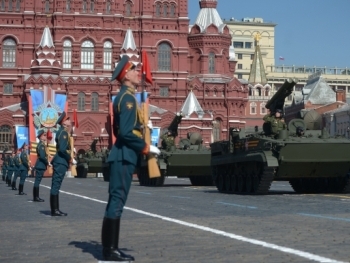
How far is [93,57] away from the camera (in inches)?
3374

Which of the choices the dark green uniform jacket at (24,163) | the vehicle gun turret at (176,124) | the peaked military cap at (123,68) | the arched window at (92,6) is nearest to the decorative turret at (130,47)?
the arched window at (92,6)

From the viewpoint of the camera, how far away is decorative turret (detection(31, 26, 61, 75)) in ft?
271

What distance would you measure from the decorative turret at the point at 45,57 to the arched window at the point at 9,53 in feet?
9.27

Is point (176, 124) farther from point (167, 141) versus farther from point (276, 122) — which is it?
point (276, 122)


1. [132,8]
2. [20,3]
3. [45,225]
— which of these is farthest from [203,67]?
[45,225]

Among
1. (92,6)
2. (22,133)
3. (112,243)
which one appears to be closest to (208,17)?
(92,6)

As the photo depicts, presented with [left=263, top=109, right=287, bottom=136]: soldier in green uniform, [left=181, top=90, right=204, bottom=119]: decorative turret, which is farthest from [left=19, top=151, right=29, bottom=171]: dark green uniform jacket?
[left=181, top=90, right=204, bottom=119]: decorative turret

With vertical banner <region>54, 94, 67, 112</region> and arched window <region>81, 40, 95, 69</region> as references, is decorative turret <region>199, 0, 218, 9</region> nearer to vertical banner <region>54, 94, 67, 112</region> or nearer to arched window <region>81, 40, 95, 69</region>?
arched window <region>81, 40, 95, 69</region>

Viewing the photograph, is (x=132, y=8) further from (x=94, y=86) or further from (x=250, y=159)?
(x=250, y=159)

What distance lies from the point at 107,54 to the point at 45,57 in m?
6.45

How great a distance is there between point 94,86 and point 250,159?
6300cm

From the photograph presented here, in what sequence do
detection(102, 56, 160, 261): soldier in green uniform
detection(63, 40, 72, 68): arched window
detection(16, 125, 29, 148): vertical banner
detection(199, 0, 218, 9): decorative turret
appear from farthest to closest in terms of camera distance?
detection(199, 0, 218, 9): decorative turret
detection(63, 40, 72, 68): arched window
detection(16, 125, 29, 148): vertical banner
detection(102, 56, 160, 261): soldier in green uniform

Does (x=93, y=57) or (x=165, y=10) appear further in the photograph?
(x=165, y=10)

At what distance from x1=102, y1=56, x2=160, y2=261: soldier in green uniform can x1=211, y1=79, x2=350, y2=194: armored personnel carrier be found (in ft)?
43.0
